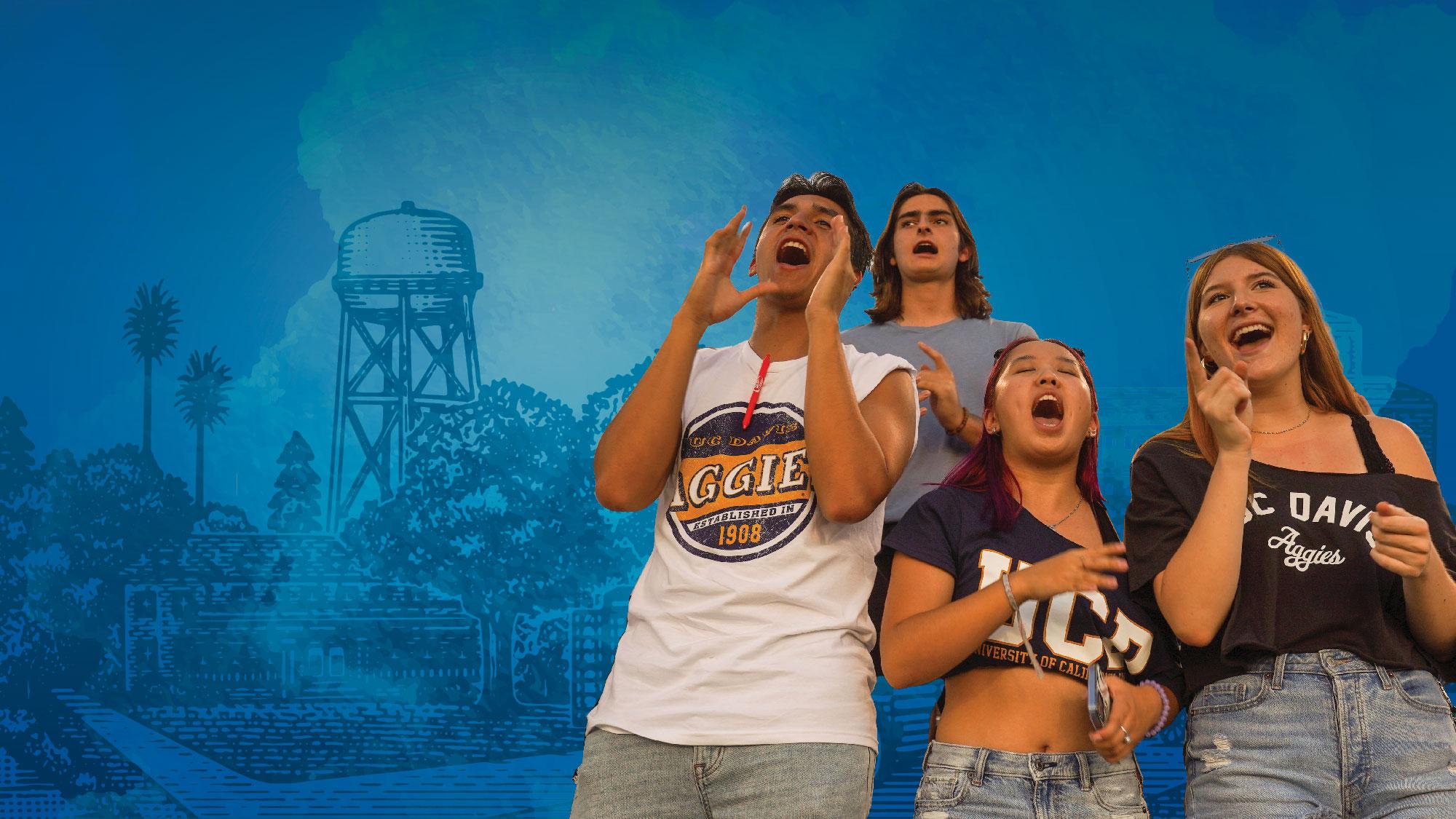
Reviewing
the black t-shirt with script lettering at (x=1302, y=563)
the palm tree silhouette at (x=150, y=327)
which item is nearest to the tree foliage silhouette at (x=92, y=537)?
the palm tree silhouette at (x=150, y=327)

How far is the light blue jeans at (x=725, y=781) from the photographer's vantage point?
1392 mm

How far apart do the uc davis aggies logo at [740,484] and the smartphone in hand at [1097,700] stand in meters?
0.41

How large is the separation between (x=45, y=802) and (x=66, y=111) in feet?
8.44

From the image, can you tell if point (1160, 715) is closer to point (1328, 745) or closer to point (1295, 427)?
point (1328, 745)

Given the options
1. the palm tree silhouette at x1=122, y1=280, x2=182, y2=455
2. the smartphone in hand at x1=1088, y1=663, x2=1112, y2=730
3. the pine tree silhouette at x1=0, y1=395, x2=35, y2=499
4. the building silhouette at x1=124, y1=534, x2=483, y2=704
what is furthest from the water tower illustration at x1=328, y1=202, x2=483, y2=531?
the smartphone in hand at x1=1088, y1=663, x2=1112, y2=730

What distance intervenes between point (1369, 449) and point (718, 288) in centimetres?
96

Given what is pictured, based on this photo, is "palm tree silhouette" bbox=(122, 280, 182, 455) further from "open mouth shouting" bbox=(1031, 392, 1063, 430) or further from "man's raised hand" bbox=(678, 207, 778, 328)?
"open mouth shouting" bbox=(1031, 392, 1063, 430)

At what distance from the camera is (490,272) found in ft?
15.0

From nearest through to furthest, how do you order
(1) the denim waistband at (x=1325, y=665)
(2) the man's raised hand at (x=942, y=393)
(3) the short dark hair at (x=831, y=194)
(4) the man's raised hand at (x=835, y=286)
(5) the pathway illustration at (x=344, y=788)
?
(1) the denim waistband at (x=1325, y=665) → (4) the man's raised hand at (x=835, y=286) → (3) the short dark hair at (x=831, y=194) → (2) the man's raised hand at (x=942, y=393) → (5) the pathway illustration at (x=344, y=788)

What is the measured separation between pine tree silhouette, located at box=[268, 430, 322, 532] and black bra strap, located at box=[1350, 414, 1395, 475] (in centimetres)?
378

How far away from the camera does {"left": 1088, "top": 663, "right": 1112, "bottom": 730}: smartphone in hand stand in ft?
4.60

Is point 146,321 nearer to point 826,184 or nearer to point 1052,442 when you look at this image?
point 826,184

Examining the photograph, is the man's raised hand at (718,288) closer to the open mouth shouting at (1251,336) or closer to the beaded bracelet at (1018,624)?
the beaded bracelet at (1018,624)

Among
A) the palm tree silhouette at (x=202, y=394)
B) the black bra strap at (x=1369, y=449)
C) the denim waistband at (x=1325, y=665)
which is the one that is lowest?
the denim waistband at (x=1325, y=665)
